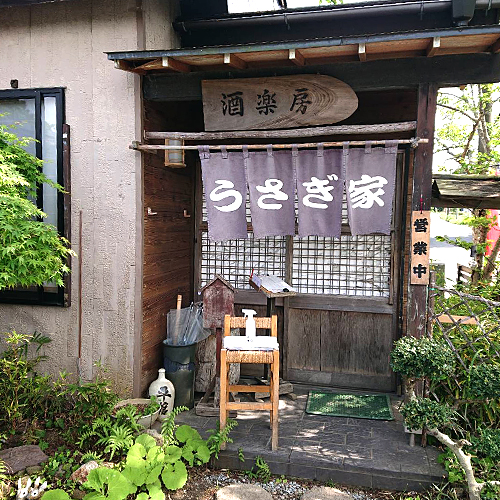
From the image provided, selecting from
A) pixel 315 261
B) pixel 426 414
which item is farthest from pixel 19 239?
pixel 426 414

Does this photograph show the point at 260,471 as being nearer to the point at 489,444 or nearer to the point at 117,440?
the point at 117,440

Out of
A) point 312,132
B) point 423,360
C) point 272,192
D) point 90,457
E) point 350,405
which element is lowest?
point 350,405

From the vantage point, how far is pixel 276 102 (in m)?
6.16

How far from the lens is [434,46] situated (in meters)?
5.02

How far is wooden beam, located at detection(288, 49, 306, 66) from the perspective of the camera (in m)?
5.41

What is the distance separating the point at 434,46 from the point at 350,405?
5282 mm

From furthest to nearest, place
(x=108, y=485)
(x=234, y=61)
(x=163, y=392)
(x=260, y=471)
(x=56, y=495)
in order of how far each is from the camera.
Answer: (x=163, y=392), (x=234, y=61), (x=260, y=471), (x=108, y=485), (x=56, y=495)

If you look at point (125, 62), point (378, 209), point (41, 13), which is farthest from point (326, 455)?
point (41, 13)

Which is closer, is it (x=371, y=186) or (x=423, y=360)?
(x=423, y=360)

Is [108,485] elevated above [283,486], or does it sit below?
above

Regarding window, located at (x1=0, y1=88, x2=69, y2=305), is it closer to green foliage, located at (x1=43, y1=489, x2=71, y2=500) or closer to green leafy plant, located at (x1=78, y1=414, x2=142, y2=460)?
green leafy plant, located at (x1=78, y1=414, x2=142, y2=460)

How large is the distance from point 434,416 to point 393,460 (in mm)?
806

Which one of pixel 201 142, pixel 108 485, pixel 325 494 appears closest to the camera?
pixel 108 485

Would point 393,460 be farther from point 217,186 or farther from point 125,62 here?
point 125,62
